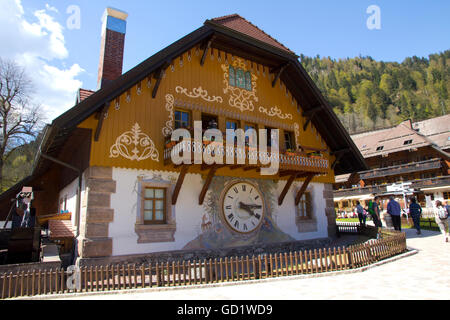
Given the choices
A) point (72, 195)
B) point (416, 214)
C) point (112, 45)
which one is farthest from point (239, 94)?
point (416, 214)

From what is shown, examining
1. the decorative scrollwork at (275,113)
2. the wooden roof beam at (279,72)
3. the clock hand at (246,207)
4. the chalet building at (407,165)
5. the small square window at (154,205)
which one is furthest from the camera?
the chalet building at (407,165)

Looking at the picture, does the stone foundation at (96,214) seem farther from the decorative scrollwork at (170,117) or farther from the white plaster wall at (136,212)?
the decorative scrollwork at (170,117)

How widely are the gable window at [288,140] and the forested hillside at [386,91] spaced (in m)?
96.9

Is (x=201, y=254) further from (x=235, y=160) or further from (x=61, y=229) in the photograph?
(x=61, y=229)

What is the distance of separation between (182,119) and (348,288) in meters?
8.95

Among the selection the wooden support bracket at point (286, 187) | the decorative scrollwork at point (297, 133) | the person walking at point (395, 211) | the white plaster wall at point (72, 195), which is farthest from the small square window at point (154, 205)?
the person walking at point (395, 211)

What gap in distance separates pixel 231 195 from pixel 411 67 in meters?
178

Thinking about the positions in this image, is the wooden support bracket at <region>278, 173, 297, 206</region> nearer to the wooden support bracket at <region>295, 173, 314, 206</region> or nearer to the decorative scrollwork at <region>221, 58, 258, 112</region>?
the wooden support bracket at <region>295, 173, 314, 206</region>

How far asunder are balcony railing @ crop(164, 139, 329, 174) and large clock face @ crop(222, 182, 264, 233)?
1.68 m

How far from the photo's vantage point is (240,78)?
49.9 feet

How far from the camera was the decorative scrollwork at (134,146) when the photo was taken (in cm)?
1116

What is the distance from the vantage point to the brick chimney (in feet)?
45.6

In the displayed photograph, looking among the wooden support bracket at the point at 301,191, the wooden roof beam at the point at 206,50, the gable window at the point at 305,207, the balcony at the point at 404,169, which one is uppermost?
the wooden roof beam at the point at 206,50

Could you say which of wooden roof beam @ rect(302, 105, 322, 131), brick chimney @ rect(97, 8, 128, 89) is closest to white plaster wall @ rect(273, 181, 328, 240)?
wooden roof beam @ rect(302, 105, 322, 131)
